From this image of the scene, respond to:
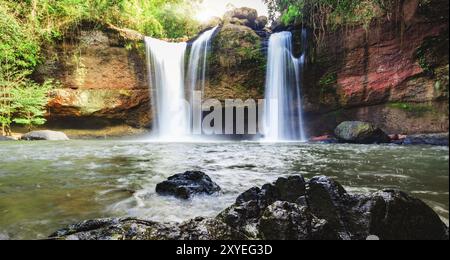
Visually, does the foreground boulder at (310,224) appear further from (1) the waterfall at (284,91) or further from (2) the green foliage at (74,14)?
(2) the green foliage at (74,14)

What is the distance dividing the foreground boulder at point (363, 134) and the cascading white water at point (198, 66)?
7500 mm

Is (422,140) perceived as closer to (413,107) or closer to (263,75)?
Result: (413,107)

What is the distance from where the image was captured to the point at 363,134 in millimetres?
11617

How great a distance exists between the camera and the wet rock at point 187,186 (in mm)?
3842

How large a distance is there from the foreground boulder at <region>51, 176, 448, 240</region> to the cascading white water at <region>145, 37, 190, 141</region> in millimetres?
13520

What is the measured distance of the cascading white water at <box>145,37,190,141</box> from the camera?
15984 mm

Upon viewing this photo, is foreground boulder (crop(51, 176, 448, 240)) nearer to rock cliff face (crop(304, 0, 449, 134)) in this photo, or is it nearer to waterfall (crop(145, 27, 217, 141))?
rock cliff face (crop(304, 0, 449, 134))

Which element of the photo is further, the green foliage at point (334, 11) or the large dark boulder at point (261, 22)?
the large dark boulder at point (261, 22)

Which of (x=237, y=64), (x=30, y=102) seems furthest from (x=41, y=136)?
(x=237, y=64)

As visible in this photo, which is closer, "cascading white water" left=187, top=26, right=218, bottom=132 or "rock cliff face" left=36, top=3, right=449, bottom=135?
"rock cliff face" left=36, top=3, right=449, bottom=135

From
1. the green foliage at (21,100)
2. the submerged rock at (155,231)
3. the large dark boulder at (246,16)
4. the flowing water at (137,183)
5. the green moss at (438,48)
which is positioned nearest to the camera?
the green moss at (438,48)

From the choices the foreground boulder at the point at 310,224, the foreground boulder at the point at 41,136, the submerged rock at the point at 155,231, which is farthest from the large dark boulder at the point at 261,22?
the submerged rock at the point at 155,231

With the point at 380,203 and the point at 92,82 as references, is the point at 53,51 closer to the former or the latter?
the point at 92,82

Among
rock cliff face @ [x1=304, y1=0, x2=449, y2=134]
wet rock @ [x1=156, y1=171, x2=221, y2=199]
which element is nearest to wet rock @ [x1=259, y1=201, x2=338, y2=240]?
wet rock @ [x1=156, y1=171, x2=221, y2=199]
